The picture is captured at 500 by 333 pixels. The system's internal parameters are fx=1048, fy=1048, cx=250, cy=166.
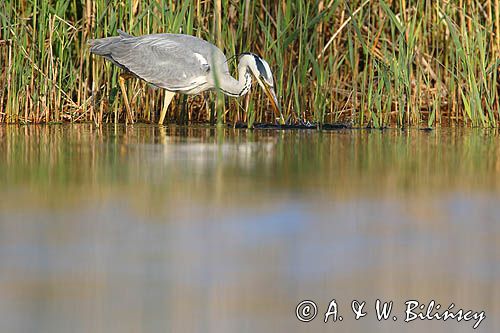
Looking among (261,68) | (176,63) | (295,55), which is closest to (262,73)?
(261,68)

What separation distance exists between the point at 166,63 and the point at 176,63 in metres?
0.07

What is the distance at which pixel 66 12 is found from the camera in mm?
7551

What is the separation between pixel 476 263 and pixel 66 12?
5.44 metres

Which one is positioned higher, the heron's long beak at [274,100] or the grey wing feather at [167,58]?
the grey wing feather at [167,58]

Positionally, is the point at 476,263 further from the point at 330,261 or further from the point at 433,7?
the point at 433,7

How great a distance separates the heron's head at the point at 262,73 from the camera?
6.83 metres

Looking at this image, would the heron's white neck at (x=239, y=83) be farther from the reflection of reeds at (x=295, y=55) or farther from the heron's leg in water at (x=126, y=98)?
the heron's leg in water at (x=126, y=98)

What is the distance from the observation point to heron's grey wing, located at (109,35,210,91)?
7.21 metres

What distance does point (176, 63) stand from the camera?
7.41m

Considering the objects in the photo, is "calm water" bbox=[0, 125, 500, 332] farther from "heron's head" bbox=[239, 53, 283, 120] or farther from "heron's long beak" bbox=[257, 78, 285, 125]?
"heron's long beak" bbox=[257, 78, 285, 125]

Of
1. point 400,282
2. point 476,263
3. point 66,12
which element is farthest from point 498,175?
point 66,12

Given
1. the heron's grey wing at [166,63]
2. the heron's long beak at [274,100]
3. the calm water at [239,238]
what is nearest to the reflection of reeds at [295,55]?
the heron's long beak at [274,100]

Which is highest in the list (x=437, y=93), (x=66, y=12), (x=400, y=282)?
(x=66, y=12)

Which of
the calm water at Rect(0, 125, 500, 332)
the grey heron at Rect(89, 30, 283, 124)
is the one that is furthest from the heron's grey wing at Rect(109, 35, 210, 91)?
the calm water at Rect(0, 125, 500, 332)
